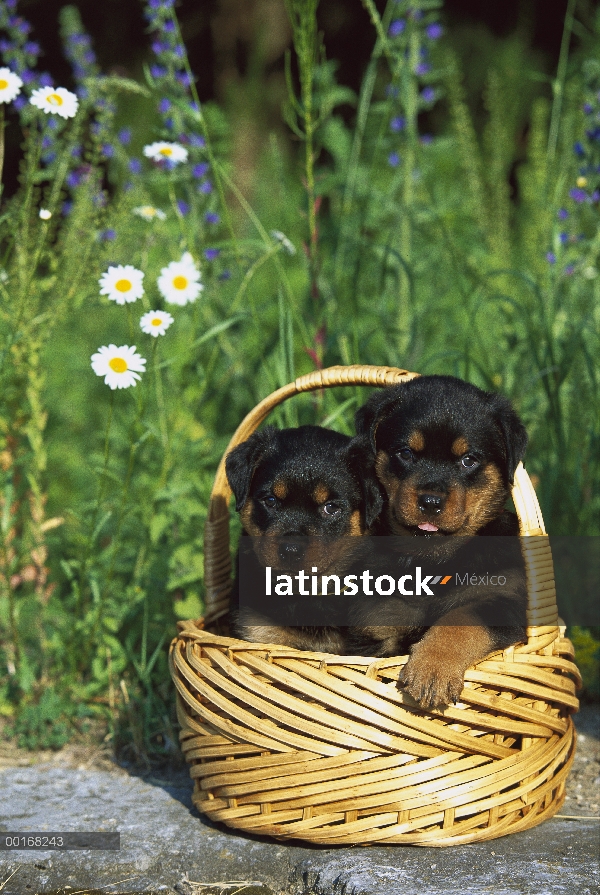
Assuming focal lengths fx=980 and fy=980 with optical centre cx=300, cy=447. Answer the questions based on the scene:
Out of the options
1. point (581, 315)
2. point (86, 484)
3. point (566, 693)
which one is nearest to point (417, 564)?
point (566, 693)

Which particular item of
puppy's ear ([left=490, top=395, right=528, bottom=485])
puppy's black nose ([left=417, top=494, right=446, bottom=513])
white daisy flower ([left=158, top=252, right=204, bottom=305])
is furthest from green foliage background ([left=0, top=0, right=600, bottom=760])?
puppy's black nose ([left=417, top=494, right=446, bottom=513])

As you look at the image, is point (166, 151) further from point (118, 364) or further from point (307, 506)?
point (307, 506)

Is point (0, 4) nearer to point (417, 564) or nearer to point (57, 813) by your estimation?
point (417, 564)

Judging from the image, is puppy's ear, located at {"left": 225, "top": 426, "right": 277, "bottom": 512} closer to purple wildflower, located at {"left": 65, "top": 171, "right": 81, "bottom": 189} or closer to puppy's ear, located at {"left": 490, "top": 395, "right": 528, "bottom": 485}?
puppy's ear, located at {"left": 490, "top": 395, "right": 528, "bottom": 485}

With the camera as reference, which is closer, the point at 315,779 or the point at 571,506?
the point at 315,779

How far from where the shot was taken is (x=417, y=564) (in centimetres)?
277

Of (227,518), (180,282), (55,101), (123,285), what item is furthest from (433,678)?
(55,101)

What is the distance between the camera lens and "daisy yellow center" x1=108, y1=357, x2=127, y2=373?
119 inches

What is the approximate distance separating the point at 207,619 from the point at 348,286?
2.25 metres

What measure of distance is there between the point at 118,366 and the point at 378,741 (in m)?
1.38

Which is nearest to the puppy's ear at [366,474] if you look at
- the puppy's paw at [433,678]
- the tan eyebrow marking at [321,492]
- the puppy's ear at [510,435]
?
the tan eyebrow marking at [321,492]

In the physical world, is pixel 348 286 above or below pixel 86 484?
above

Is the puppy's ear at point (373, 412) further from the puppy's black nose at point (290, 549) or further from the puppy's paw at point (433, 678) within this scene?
the puppy's paw at point (433, 678)

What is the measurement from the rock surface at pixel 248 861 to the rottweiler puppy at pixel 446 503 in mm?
529
